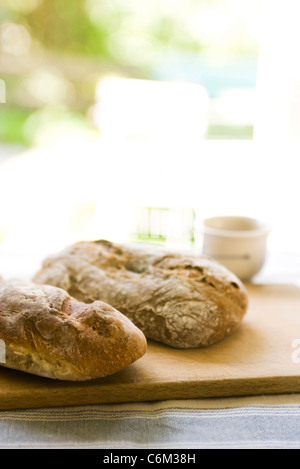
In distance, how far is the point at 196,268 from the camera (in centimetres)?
122

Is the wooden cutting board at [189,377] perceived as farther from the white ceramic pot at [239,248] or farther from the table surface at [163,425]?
the white ceramic pot at [239,248]

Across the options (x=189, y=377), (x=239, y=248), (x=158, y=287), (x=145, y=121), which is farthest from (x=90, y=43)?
(x=189, y=377)

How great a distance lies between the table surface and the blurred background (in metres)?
0.65

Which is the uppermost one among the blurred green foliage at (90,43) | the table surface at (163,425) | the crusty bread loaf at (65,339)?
the blurred green foliage at (90,43)

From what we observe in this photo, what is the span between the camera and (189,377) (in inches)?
39.4

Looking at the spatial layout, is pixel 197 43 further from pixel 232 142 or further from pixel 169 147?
pixel 169 147

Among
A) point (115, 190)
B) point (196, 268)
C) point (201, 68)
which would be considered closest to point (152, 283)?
point (196, 268)

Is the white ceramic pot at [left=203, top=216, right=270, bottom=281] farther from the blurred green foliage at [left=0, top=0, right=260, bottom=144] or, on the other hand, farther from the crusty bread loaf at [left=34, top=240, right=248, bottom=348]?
the blurred green foliage at [left=0, top=0, right=260, bottom=144]

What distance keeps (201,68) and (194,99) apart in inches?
63.0

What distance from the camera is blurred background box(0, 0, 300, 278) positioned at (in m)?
2.44

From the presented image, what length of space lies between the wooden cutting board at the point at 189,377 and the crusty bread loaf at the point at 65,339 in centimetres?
4

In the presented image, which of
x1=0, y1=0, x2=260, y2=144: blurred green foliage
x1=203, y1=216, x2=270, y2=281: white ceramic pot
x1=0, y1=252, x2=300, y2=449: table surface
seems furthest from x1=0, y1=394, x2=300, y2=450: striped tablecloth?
x1=0, y1=0, x2=260, y2=144: blurred green foliage

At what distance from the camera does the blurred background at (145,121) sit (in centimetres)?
244

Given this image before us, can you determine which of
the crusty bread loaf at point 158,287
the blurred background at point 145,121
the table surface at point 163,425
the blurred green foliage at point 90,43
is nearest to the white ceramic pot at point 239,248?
the blurred background at point 145,121
